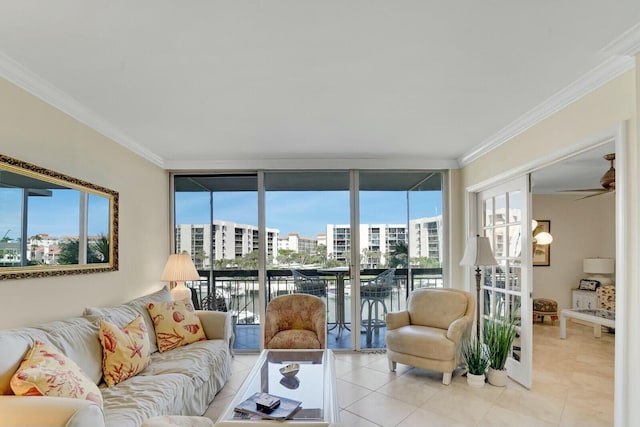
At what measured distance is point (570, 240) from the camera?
6.23 meters

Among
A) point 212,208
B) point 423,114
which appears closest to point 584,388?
point 423,114

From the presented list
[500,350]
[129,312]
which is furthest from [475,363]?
[129,312]

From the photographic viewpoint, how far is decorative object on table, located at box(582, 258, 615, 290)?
5.79 metres

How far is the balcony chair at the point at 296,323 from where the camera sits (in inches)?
139

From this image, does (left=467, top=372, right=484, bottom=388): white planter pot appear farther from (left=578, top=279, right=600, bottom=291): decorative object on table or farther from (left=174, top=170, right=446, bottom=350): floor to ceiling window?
(left=578, top=279, right=600, bottom=291): decorative object on table

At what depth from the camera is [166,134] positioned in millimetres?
3389

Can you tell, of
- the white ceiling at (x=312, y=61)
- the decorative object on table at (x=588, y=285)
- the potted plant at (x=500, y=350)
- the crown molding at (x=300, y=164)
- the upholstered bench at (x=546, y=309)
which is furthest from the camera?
the decorative object on table at (x=588, y=285)

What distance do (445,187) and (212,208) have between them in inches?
118

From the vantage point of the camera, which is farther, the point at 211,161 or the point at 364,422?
the point at 211,161

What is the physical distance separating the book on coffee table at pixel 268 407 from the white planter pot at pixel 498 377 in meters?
2.11

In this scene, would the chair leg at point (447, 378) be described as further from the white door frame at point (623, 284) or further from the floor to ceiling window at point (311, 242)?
the white door frame at point (623, 284)

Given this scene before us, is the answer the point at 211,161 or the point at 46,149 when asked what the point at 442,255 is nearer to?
the point at 211,161

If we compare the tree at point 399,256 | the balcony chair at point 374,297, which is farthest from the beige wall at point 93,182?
the tree at point 399,256

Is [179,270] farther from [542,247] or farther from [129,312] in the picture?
[542,247]
